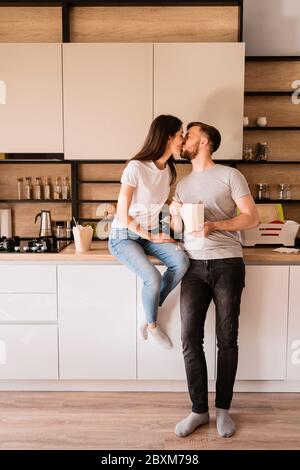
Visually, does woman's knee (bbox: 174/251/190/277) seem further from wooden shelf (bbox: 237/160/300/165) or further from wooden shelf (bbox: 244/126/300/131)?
wooden shelf (bbox: 244/126/300/131)

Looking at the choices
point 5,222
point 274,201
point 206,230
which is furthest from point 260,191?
point 5,222

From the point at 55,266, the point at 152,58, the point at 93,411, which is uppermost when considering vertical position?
the point at 152,58

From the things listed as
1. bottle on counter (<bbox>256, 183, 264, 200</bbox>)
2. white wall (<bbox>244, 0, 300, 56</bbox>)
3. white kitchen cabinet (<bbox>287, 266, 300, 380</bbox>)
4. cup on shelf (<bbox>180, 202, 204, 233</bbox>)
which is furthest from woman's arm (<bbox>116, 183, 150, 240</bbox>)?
white wall (<bbox>244, 0, 300, 56</bbox>)

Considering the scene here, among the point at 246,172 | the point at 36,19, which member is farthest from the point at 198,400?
the point at 36,19

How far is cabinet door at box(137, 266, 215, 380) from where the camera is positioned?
2.45 m

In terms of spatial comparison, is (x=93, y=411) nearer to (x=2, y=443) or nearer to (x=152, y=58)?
(x=2, y=443)

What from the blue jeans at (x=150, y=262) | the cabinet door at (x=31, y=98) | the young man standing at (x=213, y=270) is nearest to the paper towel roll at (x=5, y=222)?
the cabinet door at (x=31, y=98)

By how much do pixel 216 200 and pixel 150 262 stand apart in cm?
47

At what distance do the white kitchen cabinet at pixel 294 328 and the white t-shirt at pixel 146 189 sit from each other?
849mm

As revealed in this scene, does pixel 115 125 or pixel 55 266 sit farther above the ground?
pixel 115 125

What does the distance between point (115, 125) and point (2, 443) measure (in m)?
1.85

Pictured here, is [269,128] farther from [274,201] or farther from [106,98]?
[106,98]

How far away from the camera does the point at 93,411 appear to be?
2324mm

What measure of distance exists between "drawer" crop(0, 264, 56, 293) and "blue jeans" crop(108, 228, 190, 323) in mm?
416
